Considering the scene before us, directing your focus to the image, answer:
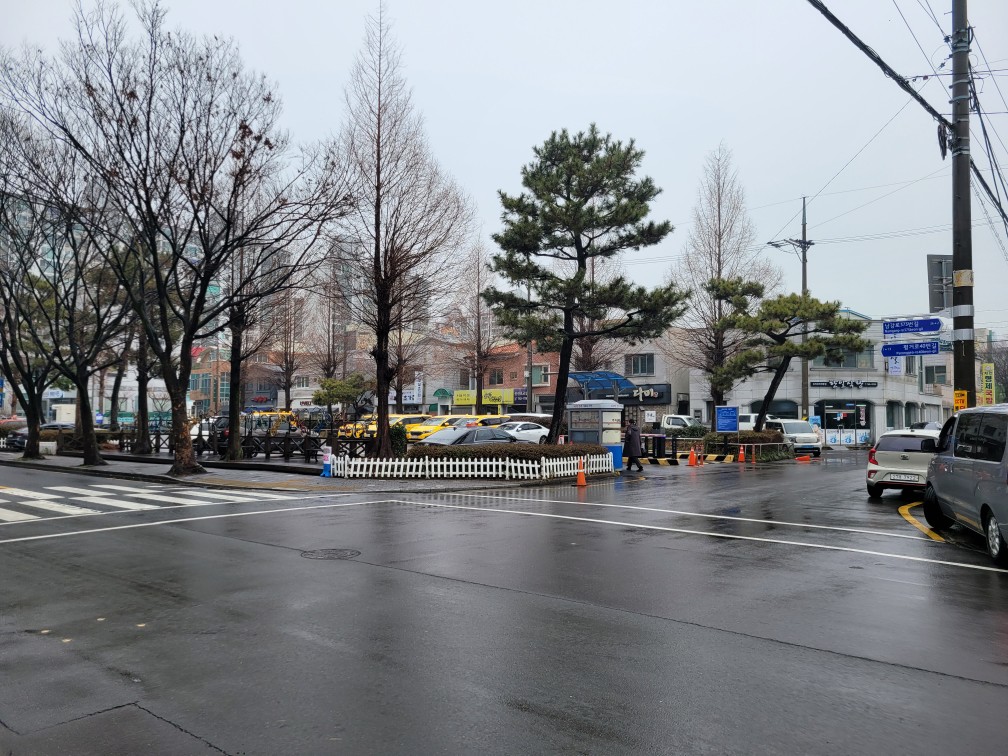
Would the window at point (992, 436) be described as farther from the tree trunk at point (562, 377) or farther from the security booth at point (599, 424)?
the tree trunk at point (562, 377)

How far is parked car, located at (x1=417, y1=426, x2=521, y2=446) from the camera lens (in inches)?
879

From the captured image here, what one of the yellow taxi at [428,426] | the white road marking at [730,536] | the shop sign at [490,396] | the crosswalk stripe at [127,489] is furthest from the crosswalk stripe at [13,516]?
the shop sign at [490,396]

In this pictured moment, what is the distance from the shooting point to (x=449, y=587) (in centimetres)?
752

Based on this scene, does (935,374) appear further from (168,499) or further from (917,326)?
(168,499)

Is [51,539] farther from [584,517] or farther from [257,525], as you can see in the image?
[584,517]

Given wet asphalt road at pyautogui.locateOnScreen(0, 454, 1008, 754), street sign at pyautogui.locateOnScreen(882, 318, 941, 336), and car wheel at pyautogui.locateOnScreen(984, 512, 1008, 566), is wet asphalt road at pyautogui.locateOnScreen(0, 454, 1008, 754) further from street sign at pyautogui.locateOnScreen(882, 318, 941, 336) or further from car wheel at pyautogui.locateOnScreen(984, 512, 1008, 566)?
street sign at pyautogui.locateOnScreen(882, 318, 941, 336)

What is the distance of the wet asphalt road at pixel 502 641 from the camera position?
4.09m

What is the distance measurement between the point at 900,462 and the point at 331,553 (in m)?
12.5

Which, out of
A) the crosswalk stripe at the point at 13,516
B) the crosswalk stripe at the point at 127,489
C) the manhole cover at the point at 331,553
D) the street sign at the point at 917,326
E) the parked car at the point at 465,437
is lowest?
the crosswalk stripe at the point at 127,489

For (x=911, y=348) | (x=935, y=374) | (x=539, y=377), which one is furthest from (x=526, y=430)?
(x=935, y=374)

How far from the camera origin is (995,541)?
28.9 feet

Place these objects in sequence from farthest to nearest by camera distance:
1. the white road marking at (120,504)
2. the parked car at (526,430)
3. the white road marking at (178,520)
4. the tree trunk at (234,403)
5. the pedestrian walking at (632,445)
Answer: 1. the parked car at (526,430)
2. the tree trunk at (234,403)
3. the pedestrian walking at (632,445)
4. the white road marking at (120,504)
5. the white road marking at (178,520)

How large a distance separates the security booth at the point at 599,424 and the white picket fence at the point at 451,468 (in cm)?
377

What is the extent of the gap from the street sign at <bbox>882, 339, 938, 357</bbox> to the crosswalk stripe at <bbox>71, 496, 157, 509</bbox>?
17.8 metres
